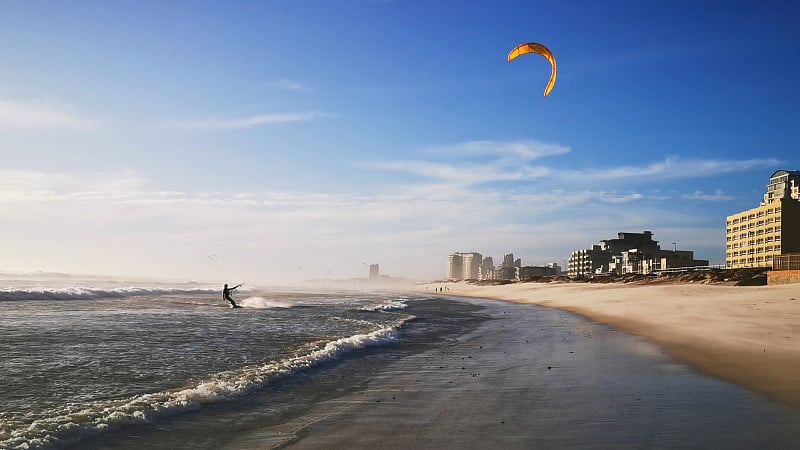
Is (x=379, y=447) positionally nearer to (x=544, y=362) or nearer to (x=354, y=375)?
(x=354, y=375)

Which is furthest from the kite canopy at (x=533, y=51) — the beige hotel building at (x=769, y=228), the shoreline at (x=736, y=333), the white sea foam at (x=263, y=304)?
the beige hotel building at (x=769, y=228)

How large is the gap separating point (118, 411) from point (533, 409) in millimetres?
5783

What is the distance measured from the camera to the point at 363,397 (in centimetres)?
866

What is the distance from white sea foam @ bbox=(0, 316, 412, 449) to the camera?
6199mm

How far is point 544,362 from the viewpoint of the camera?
11953mm

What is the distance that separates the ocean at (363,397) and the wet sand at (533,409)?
0.08ft

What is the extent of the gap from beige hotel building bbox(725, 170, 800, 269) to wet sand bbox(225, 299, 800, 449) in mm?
114036

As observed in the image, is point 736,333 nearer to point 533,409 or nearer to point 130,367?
point 533,409

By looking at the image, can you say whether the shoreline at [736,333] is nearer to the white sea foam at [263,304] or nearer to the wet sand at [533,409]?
the wet sand at [533,409]

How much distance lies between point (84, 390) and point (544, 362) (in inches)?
359

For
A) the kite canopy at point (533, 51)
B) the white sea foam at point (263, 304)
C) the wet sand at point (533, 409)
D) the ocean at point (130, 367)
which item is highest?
the kite canopy at point (533, 51)

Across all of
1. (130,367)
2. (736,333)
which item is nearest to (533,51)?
(736,333)

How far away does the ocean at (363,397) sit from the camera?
6.16 m

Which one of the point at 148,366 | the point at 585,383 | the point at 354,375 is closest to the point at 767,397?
the point at 585,383
